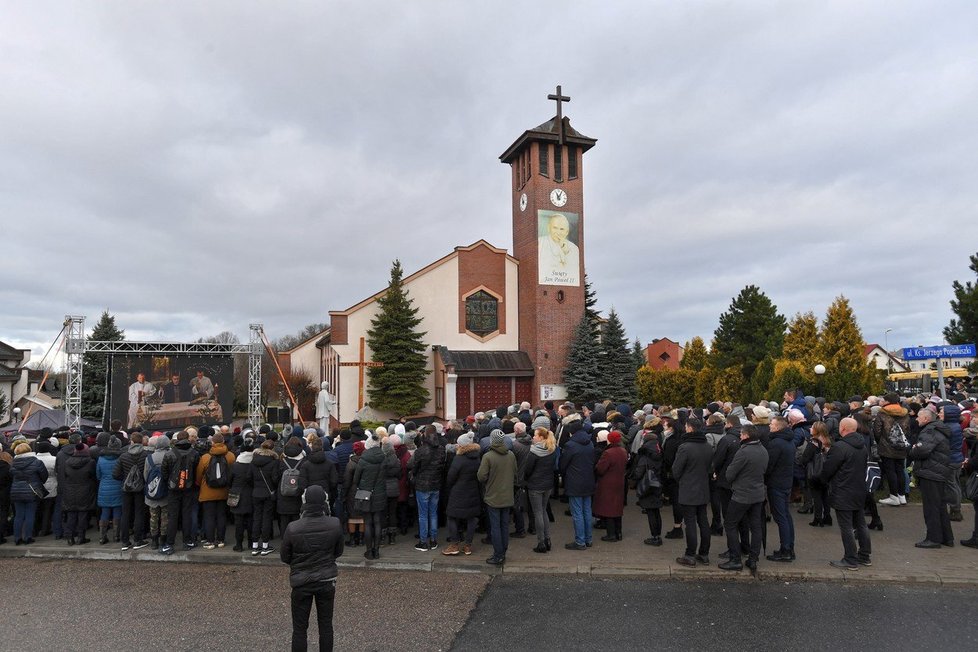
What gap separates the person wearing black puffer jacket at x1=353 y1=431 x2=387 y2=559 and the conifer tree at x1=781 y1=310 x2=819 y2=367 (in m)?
28.7

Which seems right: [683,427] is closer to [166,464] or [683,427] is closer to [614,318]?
[166,464]

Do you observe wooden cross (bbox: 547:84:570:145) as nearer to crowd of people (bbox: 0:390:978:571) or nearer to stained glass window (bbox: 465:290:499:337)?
stained glass window (bbox: 465:290:499:337)

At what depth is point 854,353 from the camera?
88.6ft

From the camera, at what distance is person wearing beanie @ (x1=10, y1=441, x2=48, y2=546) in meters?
8.43

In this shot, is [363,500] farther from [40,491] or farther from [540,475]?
[40,491]

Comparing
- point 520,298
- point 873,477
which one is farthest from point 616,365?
point 873,477

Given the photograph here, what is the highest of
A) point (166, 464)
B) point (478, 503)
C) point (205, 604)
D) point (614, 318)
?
point (614, 318)

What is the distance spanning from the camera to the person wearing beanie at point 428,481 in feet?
25.9

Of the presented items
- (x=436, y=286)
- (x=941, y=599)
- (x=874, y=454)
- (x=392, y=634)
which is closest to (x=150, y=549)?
(x=392, y=634)

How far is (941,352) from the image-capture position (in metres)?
13.1

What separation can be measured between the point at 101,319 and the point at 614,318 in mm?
30395

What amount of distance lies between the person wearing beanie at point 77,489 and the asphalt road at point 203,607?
0.68m

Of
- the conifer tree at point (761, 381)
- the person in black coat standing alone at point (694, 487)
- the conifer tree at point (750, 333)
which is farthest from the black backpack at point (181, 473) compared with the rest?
the conifer tree at point (750, 333)

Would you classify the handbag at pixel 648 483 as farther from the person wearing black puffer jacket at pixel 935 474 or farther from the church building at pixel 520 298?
the church building at pixel 520 298
